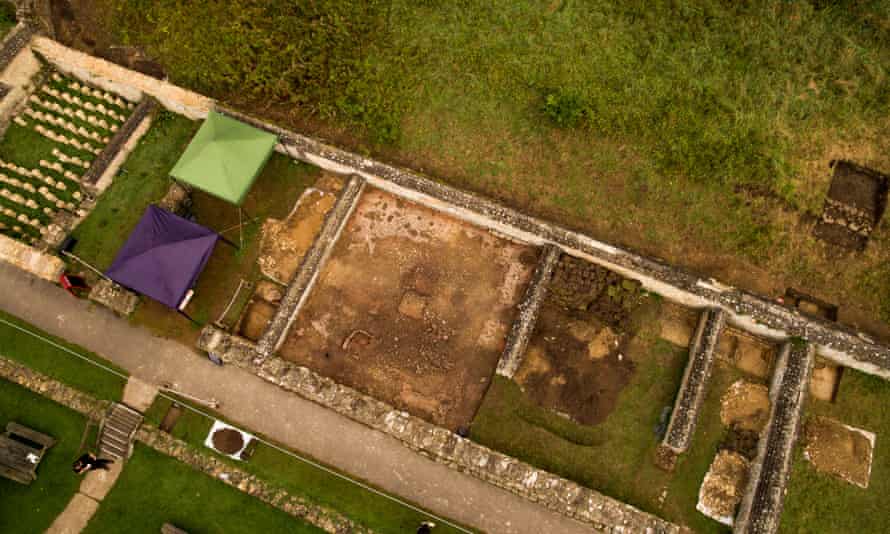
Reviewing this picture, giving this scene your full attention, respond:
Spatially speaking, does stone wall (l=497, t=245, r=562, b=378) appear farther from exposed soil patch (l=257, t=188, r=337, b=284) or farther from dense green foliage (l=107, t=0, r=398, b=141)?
exposed soil patch (l=257, t=188, r=337, b=284)

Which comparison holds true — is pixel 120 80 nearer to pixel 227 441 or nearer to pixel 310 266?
pixel 310 266

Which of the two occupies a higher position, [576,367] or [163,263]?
[576,367]

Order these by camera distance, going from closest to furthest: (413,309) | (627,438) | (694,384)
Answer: (694,384) → (627,438) → (413,309)

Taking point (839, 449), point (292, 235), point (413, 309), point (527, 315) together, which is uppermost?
point (839, 449)

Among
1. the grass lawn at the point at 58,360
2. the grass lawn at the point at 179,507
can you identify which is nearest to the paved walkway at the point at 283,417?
the grass lawn at the point at 58,360

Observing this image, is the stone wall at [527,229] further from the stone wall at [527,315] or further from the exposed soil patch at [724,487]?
the exposed soil patch at [724,487]

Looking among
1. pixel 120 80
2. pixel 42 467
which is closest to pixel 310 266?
pixel 120 80
